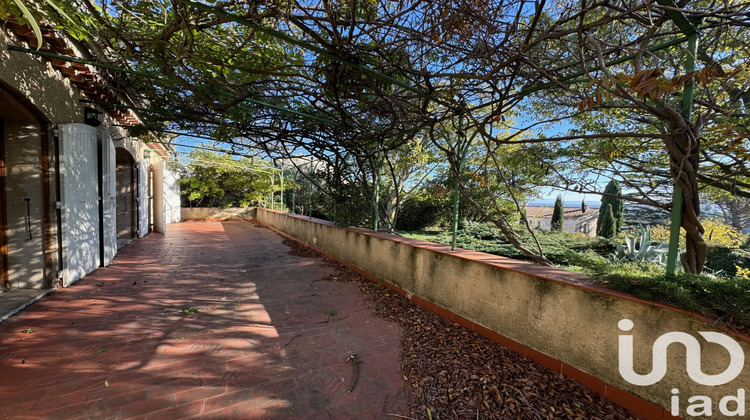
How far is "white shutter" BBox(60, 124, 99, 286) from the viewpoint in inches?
152

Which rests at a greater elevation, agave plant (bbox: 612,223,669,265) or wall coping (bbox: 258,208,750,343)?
wall coping (bbox: 258,208,750,343)

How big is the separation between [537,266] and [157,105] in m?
6.15

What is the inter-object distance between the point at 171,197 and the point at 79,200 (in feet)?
31.5

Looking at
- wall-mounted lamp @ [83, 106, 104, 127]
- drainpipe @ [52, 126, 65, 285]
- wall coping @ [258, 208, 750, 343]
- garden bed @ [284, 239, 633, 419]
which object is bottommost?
garden bed @ [284, 239, 633, 419]

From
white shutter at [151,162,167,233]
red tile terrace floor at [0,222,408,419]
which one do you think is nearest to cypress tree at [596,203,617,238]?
red tile terrace floor at [0,222,408,419]

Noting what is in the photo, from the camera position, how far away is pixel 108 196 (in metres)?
4.99

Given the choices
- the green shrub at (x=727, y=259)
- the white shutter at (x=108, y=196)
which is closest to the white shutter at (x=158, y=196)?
the white shutter at (x=108, y=196)

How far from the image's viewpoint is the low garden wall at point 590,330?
1682 millimetres

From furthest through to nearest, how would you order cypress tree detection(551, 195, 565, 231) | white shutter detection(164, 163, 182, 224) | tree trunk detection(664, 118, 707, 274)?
cypress tree detection(551, 195, 565, 231)
white shutter detection(164, 163, 182, 224)
tree trunk detection(664, 118, 707, 274)

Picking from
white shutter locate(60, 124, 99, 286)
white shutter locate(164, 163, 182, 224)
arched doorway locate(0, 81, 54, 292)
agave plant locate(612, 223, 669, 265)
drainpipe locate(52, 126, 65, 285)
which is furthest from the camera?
white shutter locate(164, 163, 182, 224)

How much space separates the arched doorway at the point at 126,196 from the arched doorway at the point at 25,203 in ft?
11.9

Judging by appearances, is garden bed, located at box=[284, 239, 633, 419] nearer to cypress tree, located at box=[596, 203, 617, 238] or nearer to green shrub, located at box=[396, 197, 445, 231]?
green shrub, located at box=[396, 197, 445, 231]

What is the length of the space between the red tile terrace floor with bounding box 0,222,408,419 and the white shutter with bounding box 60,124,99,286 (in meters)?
0.34

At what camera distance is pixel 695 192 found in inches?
76.2
